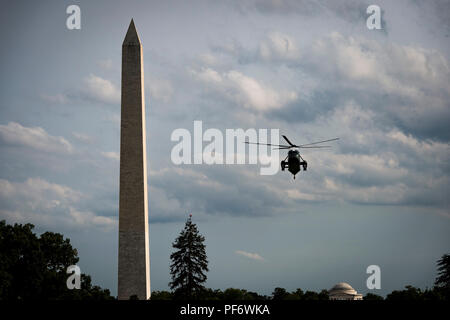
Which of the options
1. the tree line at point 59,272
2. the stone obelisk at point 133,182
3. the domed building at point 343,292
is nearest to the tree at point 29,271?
the tree line at point 59,272

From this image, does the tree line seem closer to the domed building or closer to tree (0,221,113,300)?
tree (0,221,113,300)

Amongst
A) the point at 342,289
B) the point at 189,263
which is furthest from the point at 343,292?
the point at 189,263

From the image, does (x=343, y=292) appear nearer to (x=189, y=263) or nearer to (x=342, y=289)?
(x=342, y=289)

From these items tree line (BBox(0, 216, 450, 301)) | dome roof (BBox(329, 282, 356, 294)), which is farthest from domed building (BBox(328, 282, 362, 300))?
tree line (BBox(0, 216, 450, 301))

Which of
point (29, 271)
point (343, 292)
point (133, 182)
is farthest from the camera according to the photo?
point (343, 292)

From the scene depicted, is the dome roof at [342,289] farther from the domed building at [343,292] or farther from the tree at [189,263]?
the tree at [189,263]
